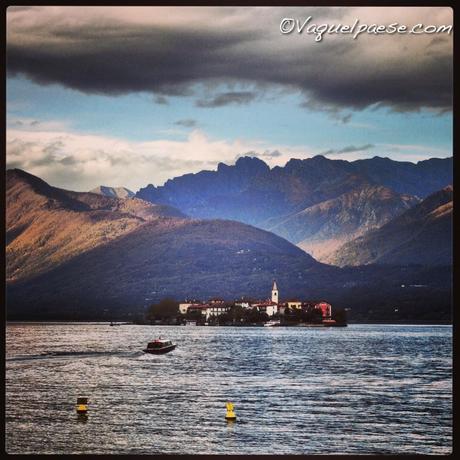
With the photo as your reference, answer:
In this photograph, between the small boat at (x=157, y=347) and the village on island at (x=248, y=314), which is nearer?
the small boat at (x=157, y=347)

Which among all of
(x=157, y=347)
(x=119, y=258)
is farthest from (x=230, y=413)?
(x=119, y=258)

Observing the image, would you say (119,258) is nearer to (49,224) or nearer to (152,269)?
(152,269)

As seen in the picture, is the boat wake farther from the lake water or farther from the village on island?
the village on island

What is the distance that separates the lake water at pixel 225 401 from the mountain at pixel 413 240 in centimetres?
9753

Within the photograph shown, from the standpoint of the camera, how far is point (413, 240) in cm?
15788

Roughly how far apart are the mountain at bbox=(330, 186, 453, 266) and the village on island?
27.4m

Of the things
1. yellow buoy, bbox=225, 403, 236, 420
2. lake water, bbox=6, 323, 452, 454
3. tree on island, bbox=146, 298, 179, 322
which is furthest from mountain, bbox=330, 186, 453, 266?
yellow buoy, bbox=225, 403, 236, 420

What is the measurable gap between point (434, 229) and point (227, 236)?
30977mm

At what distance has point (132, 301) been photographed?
431 feet

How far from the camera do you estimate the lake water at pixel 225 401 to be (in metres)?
19.6

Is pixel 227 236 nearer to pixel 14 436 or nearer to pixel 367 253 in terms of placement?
pixel 367 253

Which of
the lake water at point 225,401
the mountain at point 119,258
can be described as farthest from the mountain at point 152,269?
the lake water at point 225,401

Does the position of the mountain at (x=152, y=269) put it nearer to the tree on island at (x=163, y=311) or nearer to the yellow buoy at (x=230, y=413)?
the tree on island at (x=163, y=311)
